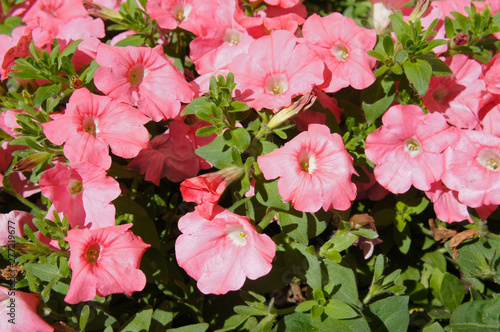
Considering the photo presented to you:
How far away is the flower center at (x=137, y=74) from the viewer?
82.0 inches

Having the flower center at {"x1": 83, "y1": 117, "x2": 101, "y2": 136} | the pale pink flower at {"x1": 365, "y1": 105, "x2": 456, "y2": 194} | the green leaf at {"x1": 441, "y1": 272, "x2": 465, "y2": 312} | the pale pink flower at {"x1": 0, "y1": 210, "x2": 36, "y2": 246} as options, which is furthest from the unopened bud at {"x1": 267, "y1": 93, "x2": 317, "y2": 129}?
the pale pink flower at {"x1": 0, "y1": 210, "x2": 36, "y2": 246}

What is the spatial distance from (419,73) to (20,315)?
2.10 meters

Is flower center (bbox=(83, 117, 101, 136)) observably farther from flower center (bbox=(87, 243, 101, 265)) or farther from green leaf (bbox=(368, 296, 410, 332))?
green leaf (bbox=(368, 296, 410, 332))

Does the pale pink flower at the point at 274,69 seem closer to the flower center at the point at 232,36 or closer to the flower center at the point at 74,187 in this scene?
the flower center at the point at 232,36

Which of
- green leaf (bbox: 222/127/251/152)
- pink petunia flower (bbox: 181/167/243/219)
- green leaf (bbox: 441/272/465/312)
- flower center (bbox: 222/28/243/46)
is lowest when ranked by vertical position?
green leaf (bbox: 441/272/465/312)

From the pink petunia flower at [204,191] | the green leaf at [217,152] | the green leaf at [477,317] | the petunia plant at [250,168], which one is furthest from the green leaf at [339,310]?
the green leaf at [217,152]

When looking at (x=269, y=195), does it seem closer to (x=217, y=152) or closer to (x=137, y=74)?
(x=217, y=152)

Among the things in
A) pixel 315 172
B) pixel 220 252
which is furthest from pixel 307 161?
pixel 220 252

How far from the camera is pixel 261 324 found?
197 cm

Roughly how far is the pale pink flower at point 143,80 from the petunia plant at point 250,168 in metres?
0.01

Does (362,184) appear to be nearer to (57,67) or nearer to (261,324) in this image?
(261,324)

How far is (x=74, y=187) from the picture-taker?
1.93m

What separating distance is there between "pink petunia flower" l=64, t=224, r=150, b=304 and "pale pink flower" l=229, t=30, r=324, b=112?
0.85 meters

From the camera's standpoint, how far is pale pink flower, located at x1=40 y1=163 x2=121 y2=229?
1.78 m
